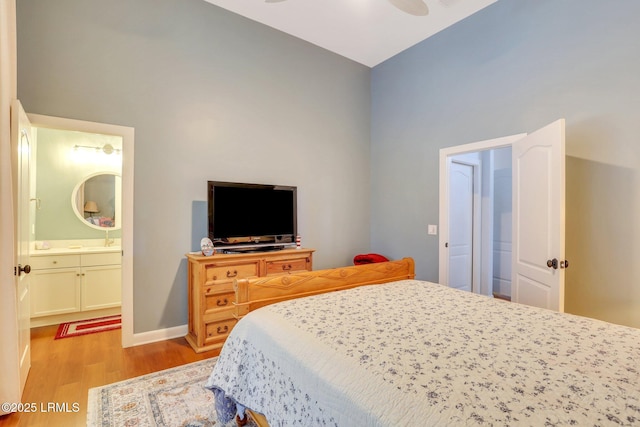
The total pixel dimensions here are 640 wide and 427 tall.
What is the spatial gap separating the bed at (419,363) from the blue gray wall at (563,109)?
1.22 metres

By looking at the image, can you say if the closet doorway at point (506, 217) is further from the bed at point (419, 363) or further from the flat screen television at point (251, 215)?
the flat screen television at point (251, 215)

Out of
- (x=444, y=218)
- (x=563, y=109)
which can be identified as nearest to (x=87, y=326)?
(x=444, y=218)

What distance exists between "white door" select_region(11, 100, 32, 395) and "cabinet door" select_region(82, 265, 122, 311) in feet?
4.05

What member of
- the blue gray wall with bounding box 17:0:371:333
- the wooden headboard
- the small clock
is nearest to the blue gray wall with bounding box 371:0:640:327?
the blue gray wall with bounding box 17:0:371:333

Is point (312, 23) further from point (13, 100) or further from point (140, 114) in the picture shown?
point (13, 100)

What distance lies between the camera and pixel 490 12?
10.3 ft

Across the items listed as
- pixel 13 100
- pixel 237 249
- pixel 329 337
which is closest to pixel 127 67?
pixel 13 100

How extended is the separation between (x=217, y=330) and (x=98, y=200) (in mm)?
2603

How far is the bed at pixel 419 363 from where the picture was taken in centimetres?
87

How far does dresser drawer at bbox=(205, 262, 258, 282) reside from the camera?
2852 mm

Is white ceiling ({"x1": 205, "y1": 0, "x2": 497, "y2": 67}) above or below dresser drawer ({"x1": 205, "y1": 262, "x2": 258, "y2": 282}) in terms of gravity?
above

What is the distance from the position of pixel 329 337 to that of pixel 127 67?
3042 mm

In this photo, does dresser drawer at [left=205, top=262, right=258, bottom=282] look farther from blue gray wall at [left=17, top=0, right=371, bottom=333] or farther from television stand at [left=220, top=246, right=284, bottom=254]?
blue gray wall at [left=17, top=0, right=371, bottom=333]

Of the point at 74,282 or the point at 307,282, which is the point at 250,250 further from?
the point at 74,282
